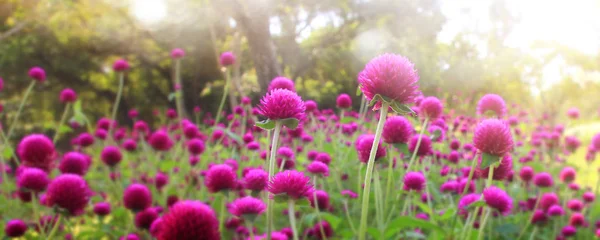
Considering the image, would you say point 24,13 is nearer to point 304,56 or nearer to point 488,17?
point 304,56

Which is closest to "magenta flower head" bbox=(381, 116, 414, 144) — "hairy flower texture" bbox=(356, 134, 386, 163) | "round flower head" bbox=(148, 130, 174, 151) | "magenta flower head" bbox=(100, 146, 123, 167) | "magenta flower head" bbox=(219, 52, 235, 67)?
"hairy flower texture" bbox=(356, 134, 386, 163)

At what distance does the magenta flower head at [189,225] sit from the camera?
94 centimetres

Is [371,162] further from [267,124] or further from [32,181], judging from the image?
[32,181]

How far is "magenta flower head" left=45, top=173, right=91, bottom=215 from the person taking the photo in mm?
1546

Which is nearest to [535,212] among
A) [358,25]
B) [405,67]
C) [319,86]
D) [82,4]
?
[405,67]

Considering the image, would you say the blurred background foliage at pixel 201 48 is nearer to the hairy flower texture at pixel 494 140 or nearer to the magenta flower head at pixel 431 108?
the magenta flower head at pixel 431 108

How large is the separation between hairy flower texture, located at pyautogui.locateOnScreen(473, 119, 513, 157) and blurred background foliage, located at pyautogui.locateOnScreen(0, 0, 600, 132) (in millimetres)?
9407

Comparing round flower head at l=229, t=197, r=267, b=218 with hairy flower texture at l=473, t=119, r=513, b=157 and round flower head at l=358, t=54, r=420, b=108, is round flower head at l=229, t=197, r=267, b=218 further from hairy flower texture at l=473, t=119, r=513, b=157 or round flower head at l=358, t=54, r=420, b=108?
hairy flower texture at l=473, t=119, r=513, b=157

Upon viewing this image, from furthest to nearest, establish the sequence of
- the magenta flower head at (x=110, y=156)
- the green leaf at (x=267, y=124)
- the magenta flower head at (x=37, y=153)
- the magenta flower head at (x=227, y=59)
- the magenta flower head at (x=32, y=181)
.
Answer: the magenta flower head at (x=227, y=59) → the magenta flower head at (x=110, y=156) → the magenta flower head at (x=37, y=153) → the magenta flower head at (x=32, y=181) → the green leaf at (x=267, y=124)

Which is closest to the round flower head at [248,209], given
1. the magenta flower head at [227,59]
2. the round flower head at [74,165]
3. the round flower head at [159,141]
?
the round flower head at [74,165]

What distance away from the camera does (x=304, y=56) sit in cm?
1430

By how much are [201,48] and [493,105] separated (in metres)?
15.8

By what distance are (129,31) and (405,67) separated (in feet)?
53.7

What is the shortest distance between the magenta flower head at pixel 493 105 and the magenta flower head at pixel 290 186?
1.14 m
